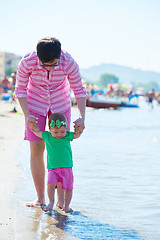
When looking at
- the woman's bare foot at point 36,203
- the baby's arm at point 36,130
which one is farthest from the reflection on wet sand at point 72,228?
the baby's arm at point 36,130

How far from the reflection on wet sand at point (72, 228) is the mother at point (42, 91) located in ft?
1.15

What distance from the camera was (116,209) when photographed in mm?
4281

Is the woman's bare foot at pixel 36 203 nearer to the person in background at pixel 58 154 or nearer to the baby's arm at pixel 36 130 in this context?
the person in background at pixel 58 154

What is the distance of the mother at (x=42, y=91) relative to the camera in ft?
12.1

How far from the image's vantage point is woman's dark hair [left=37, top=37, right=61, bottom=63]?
3.40 meters

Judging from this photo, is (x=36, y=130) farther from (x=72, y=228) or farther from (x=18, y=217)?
(x=72, y=228)

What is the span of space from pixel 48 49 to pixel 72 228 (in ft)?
4.68

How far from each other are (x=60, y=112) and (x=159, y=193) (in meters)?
1.77

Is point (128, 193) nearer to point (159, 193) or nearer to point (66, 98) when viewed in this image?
point (159, 193)

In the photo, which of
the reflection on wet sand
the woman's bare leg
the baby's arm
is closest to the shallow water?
the reflection on wet sand

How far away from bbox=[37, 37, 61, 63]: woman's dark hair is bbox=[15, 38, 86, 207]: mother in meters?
0.06

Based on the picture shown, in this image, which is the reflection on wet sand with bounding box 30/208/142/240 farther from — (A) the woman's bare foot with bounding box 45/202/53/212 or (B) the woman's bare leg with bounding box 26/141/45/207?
(B) the woman's bare leg with bounding box 26/141/45/207

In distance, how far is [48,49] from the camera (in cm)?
340

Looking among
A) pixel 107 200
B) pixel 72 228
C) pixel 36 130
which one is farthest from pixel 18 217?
pixel 107 200
